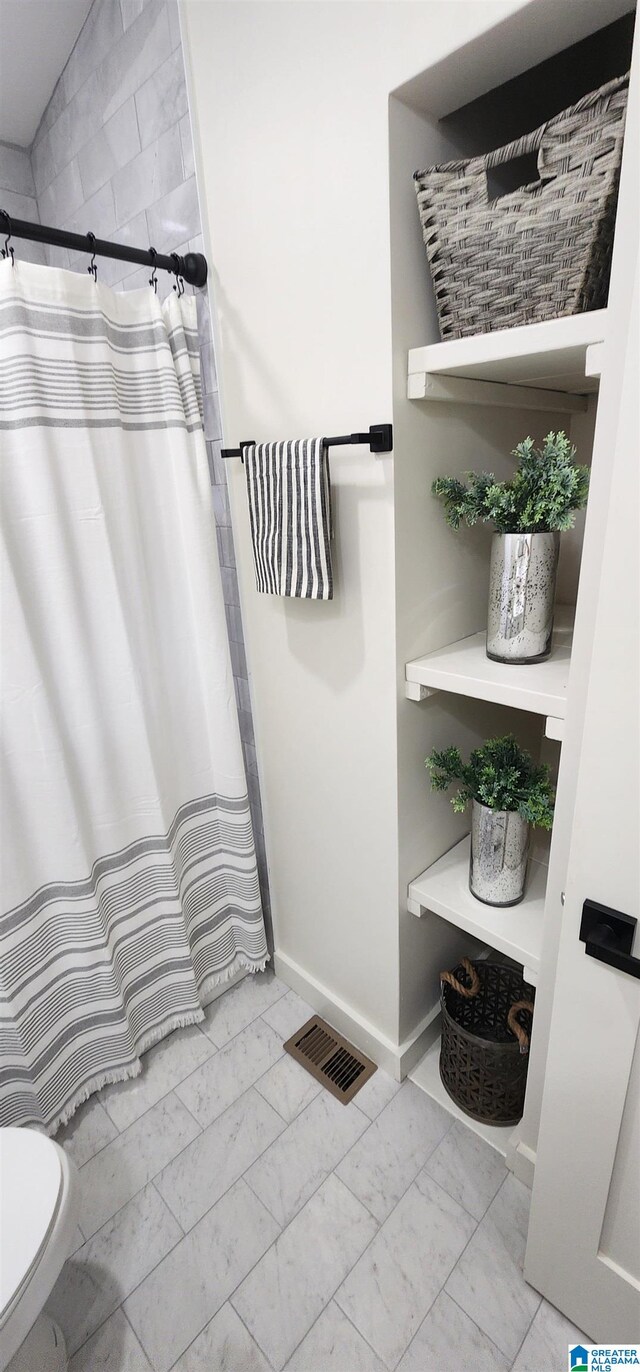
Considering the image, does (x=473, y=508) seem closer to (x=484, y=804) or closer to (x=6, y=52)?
(x=484, y=804)

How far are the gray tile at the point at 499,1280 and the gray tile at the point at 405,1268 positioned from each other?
3 centimetres

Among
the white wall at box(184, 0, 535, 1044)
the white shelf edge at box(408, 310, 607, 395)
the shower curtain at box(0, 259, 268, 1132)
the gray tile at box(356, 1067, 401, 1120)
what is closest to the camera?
the white shelf edge at box(408, 310, 607, 395)

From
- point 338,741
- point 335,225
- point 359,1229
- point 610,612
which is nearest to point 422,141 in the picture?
point 335,225

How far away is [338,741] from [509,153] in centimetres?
102

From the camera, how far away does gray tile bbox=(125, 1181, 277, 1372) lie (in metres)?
1.13

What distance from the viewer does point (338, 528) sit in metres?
1.18

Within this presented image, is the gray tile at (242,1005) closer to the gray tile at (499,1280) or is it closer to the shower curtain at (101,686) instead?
the shower curtain at (101,686)

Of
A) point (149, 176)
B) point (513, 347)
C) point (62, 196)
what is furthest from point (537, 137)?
point (62, 196)

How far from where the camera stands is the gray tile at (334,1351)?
1.07 meters

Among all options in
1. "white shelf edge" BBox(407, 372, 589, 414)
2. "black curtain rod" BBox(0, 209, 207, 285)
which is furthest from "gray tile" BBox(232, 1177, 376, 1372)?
"black curtain rod" BBox(0, 209, 207, 285)

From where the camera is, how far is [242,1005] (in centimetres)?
180

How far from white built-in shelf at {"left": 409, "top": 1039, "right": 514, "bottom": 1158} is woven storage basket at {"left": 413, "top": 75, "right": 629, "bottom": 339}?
1.65 meters

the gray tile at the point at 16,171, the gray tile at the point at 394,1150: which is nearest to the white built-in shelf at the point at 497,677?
the gray tile at the point at 394,1150

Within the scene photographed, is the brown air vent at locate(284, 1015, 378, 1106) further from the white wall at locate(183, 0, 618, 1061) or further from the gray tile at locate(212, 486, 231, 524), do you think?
the gray tile at locate(212, 486, 231, 524)
